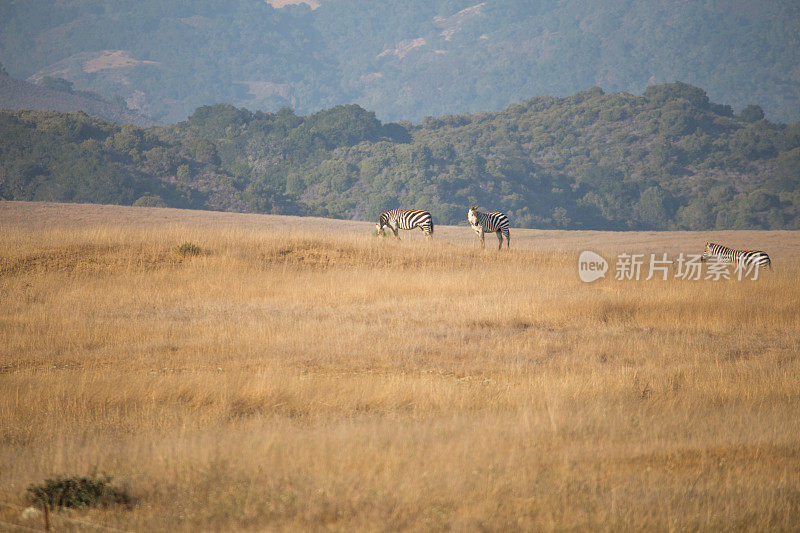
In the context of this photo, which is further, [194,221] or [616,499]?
[194,221]

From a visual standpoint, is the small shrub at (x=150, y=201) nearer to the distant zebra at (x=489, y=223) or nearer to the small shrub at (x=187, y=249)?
the distant zebra at (x=489, y=223)

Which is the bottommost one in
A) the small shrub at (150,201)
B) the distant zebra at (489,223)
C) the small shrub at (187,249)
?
the small shrub at (187,249)

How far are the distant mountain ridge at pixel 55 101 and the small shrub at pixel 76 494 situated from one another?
140 m

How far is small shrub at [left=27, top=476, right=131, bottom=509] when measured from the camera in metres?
4.93

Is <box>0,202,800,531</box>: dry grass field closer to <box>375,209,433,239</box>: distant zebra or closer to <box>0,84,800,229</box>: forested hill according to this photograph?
<box>375,209,433,239</box>: distant zebra

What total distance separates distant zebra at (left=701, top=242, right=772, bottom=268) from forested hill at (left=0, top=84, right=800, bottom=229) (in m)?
52.9

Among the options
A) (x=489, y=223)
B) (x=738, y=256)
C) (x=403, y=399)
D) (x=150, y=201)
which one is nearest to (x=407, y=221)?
(x=489, y=223)

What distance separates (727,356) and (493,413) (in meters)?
5.77

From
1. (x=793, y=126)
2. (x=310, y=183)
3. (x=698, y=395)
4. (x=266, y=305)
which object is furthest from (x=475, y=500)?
(x=793, y=126)

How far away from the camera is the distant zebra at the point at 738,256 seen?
2306 centimetres

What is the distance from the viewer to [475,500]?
518cm

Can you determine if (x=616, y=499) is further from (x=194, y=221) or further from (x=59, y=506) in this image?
(x=194, y=221)

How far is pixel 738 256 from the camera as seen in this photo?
77.7 feet

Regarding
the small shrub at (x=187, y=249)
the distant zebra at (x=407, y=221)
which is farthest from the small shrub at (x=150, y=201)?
the small shrub at (x=187, y=249)
